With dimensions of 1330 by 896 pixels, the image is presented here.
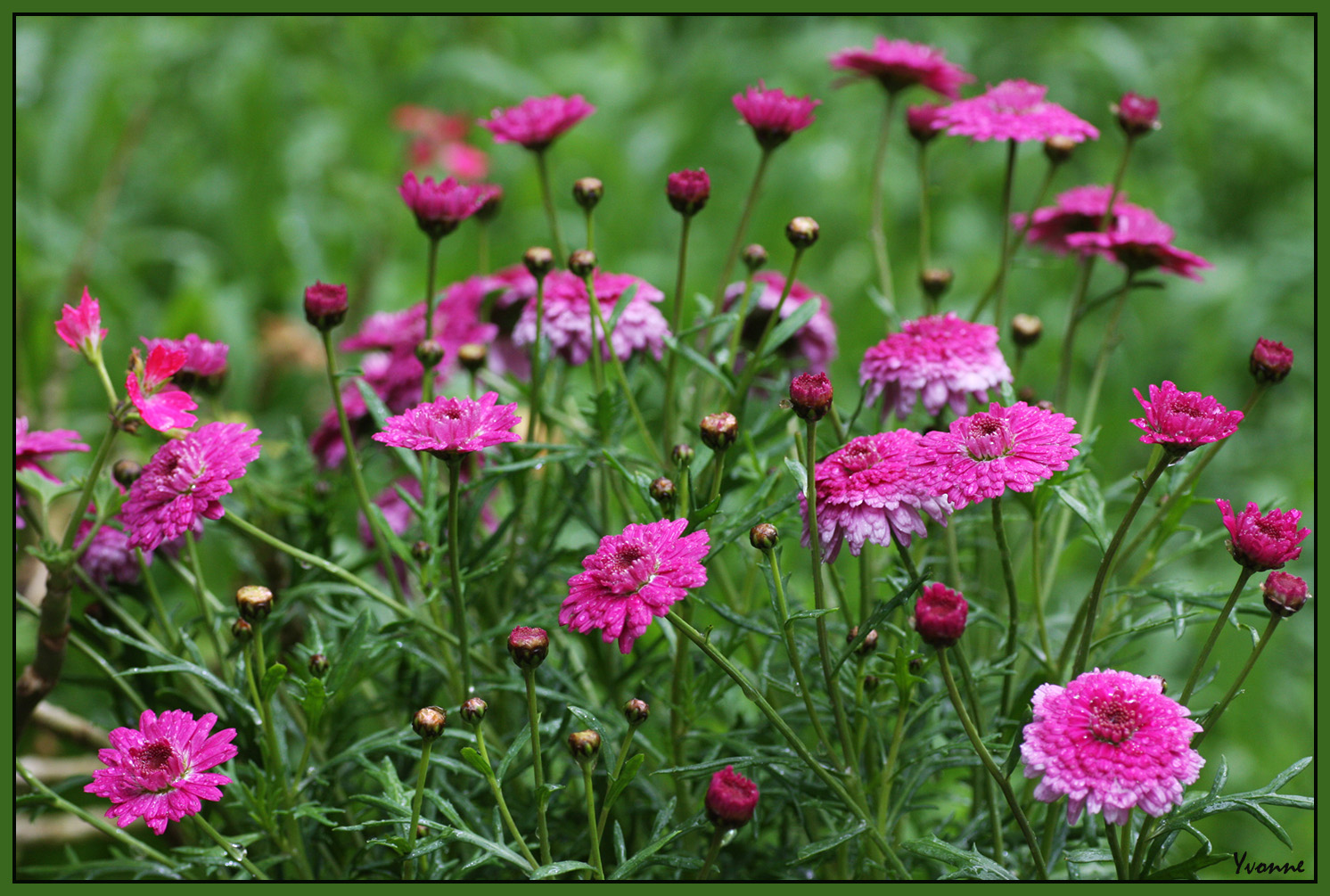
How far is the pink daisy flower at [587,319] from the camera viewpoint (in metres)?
0.78

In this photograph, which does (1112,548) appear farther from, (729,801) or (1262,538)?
(729,801)

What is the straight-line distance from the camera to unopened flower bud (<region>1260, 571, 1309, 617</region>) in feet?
1.81

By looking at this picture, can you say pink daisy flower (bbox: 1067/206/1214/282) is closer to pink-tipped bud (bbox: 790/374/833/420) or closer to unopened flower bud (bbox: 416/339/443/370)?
pink-tipped bud (bbox: 790/374/833/420)

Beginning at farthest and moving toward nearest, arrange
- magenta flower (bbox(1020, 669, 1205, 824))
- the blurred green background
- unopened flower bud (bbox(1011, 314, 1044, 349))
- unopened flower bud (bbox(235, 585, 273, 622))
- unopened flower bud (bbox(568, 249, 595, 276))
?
the blurred green background → unopened flower bud (bbox(1011, 314, 1044, 349)) → unopened flower bud (bbox(568, 249, 595, 276)) → unopened flower bud (bbox(235, 585, 273, 622)) → magenta flower (bbox(1020, 669, 1205, 824))

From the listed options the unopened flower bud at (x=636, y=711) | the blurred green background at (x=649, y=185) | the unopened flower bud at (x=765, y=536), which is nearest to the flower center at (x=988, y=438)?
the unopened flower bud at (x=765, y=536)

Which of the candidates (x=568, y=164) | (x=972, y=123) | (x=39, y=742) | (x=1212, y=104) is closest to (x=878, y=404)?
(x=972, y=123)

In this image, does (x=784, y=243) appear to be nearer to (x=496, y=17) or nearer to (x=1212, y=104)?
(x=1212, y=104)

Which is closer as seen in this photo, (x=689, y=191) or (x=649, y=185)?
(x=689, y=191)

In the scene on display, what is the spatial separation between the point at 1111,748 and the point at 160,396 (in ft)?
1.71

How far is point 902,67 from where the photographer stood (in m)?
0.90

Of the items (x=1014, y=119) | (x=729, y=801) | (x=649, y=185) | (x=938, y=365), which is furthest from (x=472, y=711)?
(x=649, y=185)

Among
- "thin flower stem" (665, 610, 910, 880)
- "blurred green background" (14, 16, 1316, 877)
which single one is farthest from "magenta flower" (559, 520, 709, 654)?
"blurred green background" (14, 16, 1316, 877)

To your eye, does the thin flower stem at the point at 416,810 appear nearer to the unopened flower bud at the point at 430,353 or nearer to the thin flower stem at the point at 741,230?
the unopened flower bud at the point at 430,353

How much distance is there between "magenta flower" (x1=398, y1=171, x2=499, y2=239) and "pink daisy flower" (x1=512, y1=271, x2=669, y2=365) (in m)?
0.10
